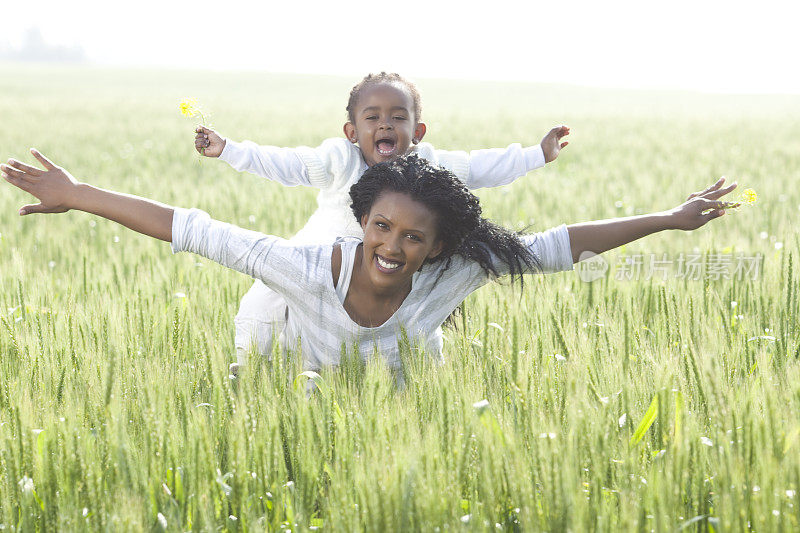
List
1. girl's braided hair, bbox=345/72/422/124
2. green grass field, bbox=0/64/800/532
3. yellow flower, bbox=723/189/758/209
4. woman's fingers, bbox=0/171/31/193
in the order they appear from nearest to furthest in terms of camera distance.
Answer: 1. green grass field, bbox=0/64/800/532
2. woman's fingers, bbox=0/171/31/193
3. yellow flower, bbox=723/189/758/209
4. girl's braided hair, bbox=345/72/422/124

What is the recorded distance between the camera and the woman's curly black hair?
221 cm

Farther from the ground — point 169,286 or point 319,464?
point 169,286

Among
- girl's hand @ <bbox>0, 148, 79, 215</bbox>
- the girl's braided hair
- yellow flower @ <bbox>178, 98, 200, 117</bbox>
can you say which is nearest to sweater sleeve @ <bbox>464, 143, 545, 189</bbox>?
the girl's braided hair

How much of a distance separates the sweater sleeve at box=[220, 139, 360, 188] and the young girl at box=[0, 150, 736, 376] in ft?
1.19

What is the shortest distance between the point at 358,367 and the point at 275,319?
552mm

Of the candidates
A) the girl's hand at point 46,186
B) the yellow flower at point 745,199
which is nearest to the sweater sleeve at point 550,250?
the yellow flower at point 745,199

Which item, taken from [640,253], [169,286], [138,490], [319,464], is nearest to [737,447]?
[319,464]

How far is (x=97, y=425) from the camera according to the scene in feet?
6.11

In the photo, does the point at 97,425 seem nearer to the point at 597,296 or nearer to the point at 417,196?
A: the point at 417,196

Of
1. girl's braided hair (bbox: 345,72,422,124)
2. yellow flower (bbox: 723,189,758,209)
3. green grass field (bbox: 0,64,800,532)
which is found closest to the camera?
green grass field (bbox: 0,64,800,532)

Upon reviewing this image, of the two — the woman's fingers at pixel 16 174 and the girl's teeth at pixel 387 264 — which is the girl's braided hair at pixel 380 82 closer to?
the girl's teeth at pixel 387 264

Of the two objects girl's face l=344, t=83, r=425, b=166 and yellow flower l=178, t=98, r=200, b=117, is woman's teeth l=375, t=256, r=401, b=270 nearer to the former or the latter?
girl's face l=344, t=83, r=425, b=166

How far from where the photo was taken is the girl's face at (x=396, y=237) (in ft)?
7.14

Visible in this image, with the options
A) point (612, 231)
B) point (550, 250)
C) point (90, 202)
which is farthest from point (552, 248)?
point (90, 202)
